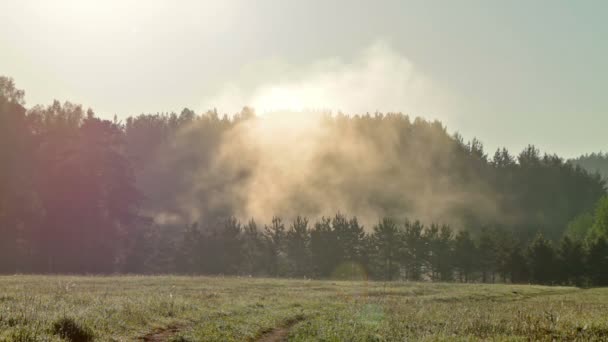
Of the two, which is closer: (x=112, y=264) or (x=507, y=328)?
(x=507, y=328)

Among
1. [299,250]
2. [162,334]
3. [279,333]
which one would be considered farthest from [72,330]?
[299,250]

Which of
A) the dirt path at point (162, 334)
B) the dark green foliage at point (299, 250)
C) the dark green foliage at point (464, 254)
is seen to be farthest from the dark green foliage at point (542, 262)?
the dirt path at point (162, 334)

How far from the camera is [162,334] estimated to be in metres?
20.5

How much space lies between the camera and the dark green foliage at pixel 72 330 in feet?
52.9

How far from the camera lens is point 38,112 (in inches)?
3986

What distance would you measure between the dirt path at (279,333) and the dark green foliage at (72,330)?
24.3 ft

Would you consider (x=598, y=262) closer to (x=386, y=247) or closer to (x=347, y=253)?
(x=386, y=247)

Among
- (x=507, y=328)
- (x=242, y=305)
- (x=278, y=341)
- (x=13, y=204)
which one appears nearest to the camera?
(x=278, y=341)

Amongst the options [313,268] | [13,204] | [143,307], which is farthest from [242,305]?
[313,268]

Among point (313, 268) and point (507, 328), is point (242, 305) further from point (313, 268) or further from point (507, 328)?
point (313, 268)

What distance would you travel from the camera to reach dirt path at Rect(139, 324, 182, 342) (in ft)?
62.8

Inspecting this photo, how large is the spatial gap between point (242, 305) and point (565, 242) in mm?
100382

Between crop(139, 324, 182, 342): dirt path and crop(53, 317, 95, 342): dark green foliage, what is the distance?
8.26ft

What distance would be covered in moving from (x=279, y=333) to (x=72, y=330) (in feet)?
33.3
